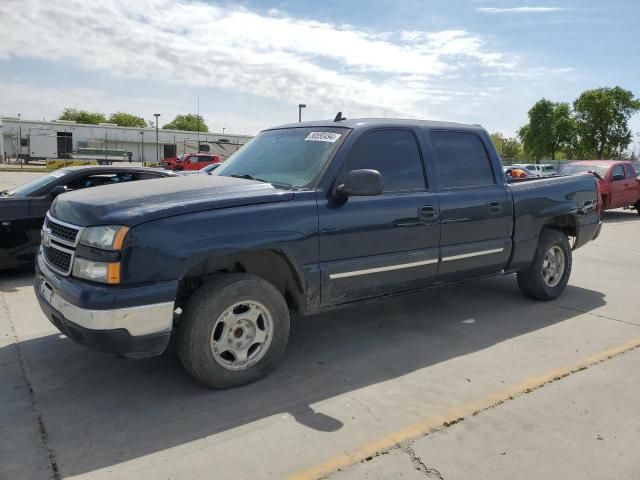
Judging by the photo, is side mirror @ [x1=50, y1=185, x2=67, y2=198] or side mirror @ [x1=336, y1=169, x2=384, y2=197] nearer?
side mirror @ [x1=336, y1=169, x2=384, y2=197]

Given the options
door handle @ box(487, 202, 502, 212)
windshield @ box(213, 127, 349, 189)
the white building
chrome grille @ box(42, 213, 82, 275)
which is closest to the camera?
chrome grille @ box(42, 213, 82, 275)

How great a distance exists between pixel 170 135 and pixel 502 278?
65903mm

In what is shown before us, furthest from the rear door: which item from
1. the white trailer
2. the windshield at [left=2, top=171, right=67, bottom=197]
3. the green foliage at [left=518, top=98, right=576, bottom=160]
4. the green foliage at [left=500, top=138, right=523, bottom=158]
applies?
the green foliage at [left=500, top=138, right=523, bottom=158]

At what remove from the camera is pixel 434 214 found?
14.6ft

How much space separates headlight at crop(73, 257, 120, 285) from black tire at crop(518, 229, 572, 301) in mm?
4344

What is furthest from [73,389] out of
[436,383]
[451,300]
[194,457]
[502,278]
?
[502,278]

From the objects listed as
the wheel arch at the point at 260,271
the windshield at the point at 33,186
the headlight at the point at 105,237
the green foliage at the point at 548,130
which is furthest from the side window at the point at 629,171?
the green foliage at the point at 548,130

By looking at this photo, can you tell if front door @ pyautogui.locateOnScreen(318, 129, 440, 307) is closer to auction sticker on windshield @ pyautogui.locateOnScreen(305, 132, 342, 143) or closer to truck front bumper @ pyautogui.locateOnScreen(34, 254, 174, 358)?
auction sticker on windshield @ pyautogui.locateOnScreen(305, 132, 342, 143)

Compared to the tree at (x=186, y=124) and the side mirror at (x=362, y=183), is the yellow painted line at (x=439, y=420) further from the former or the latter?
the tree at (x=186, y=124)

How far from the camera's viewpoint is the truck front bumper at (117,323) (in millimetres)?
3045

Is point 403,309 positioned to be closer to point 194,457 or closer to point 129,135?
point 194,457

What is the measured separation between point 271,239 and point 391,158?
142 cm

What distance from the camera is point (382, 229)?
4.09 metres

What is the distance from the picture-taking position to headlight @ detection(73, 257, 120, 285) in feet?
10.0
